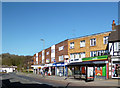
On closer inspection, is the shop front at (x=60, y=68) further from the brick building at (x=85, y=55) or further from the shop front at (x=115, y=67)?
the shop front at (x=115, y=67)

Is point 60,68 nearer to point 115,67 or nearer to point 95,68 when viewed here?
Result: point 95,68

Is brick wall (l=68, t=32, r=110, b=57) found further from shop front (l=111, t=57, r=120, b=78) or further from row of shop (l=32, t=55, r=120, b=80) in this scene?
shop front (l=111, t=57, r=120, b=78)

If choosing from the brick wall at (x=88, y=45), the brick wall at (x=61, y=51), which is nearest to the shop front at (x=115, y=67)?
the brick wall at (x=88, y=45)

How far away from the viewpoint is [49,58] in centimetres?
5622

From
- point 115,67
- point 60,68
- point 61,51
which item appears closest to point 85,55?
point 115,67

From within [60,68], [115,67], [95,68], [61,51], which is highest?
[61,51]

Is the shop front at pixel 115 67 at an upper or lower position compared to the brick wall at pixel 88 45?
lower

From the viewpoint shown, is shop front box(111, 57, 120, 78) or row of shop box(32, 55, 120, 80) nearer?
row of shop box(32, 55, 120, 80)

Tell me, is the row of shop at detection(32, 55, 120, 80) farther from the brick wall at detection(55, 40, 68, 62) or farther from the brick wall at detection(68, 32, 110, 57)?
the brick wall at detection(55, 40, 68, 62)

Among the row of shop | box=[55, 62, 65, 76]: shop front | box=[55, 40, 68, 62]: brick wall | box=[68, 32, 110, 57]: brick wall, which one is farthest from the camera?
box=[55, 62, 65, 76]: shop front

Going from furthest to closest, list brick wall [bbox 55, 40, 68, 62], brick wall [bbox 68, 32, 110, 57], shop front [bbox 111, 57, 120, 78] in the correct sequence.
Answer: brick wall [bbox 55, 40, 68, 62] → brick wall [bbox 68, 32, 110, 57] → shop front [bbox 111, 57, 120, 78]

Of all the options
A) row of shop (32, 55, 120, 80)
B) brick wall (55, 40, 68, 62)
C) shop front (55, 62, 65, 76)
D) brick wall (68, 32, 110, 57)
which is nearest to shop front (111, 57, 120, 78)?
row of shop (32, 55, 120, 80)

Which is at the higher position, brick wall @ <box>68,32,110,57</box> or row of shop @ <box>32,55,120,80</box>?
brick wall @ <box>68,32,110,57</box>

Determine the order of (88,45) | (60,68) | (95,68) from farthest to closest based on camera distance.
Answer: (60,68) < (88,45) < (95,68)
